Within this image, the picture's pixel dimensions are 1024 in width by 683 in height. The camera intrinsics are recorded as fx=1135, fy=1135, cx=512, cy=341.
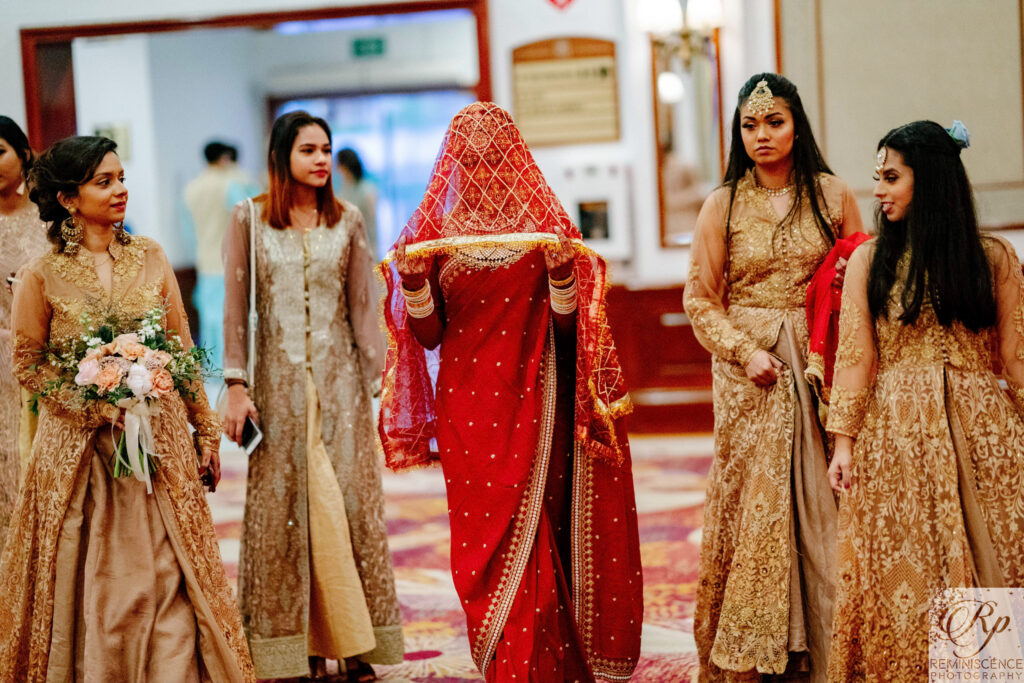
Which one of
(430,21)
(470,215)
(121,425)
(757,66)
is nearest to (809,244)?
(470,215)

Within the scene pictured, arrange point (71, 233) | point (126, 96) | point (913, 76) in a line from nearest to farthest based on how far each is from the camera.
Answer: point (71, 233) → point (913, 76) → point (126, 96)

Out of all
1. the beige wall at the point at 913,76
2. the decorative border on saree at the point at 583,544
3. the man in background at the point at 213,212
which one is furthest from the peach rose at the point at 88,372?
the man in background at the point at 213,212

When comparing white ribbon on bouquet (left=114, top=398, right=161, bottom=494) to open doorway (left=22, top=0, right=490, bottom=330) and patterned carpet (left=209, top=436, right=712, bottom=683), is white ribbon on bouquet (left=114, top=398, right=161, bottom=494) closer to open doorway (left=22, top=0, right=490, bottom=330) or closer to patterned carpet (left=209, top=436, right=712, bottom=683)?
patterned carpet (left=209, top=436, right=712, bottom=683)

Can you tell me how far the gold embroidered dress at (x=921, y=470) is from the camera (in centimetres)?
274

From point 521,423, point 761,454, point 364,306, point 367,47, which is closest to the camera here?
point 521,423

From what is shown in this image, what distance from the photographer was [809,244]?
10.9 ft

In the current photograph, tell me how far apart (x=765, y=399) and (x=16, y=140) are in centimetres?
255

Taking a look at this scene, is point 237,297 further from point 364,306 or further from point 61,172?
point 61,172

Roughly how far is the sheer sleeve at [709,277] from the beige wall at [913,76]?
4101mm

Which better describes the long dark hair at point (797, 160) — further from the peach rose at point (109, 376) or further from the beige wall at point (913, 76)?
the beige wall at point (913, 76)

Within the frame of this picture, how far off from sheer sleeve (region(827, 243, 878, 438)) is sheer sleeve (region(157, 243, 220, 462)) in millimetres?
1670

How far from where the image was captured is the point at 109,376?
9.10 feet

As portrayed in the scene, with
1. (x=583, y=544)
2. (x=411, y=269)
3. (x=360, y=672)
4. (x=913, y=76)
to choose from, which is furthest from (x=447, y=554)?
(x=913, y=76)

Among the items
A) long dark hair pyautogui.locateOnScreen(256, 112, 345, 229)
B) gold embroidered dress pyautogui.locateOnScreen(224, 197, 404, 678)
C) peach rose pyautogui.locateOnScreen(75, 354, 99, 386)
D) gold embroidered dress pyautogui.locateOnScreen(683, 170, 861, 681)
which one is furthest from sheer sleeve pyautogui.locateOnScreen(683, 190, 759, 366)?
peach rose pyautogui.locateOnScreen(75, 354, 99, 386)
